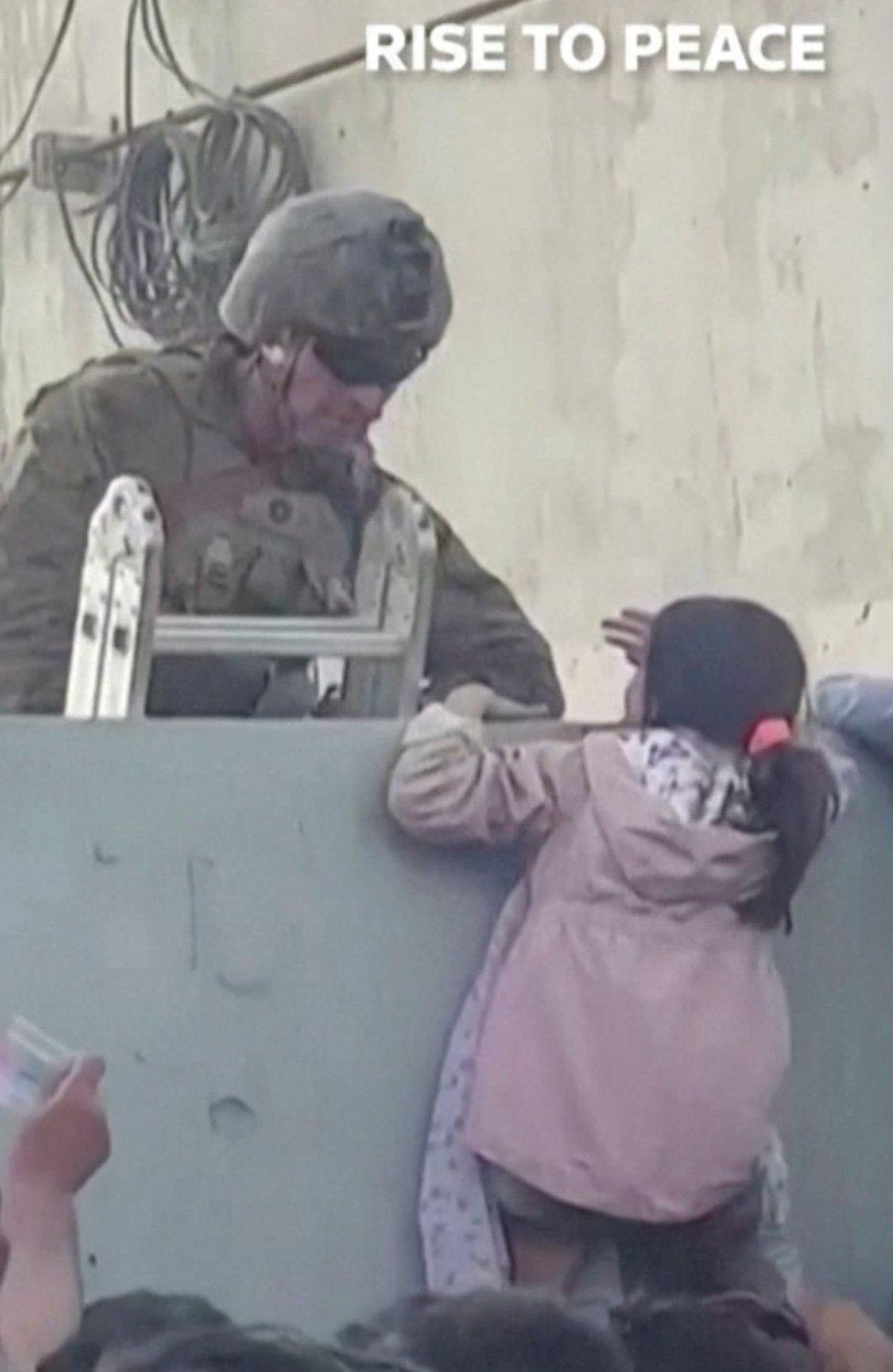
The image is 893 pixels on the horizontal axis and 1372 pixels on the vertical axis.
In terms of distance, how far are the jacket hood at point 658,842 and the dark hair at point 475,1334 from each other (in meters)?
0.26

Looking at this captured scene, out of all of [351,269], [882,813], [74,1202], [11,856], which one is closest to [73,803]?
[11,856]

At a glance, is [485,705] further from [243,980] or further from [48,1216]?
[48,1216]

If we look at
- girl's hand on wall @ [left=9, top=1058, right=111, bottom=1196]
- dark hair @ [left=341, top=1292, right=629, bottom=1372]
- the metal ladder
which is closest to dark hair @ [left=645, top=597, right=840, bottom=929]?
the metal ladder

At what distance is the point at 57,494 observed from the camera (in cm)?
218

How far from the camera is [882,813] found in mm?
2270

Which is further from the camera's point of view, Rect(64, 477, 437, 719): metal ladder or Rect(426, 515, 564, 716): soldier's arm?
Rect(426, 515, 564, 716): soldier's arm

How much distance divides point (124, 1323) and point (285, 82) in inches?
31.2

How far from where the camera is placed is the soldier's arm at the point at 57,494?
2143mm

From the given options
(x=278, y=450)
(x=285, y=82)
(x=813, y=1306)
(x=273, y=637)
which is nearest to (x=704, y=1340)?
(x=813, y=1306)

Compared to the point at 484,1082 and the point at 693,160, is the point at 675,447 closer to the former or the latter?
the point at 693,160

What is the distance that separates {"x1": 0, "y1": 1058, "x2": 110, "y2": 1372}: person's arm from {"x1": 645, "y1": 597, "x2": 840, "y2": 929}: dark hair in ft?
1.36

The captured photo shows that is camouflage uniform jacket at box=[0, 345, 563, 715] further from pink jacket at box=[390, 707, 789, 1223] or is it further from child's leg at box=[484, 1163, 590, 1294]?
child's leg at box=[484, 1163, 590, 1294]

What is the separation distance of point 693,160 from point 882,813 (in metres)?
0.44

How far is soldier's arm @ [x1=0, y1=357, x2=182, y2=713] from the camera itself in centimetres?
214
